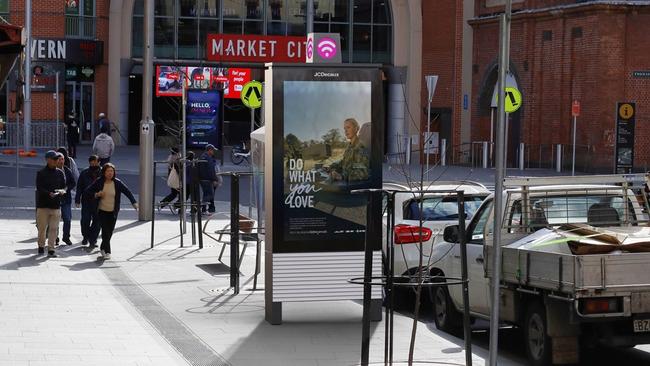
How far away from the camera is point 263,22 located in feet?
176

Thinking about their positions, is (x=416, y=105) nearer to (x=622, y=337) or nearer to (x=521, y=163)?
(x=521, y=163)

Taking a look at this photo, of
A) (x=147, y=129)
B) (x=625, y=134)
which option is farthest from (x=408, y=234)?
(x=625, y=134)

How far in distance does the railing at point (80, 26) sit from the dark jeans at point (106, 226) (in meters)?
33.1

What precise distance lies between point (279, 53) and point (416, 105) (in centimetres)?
609

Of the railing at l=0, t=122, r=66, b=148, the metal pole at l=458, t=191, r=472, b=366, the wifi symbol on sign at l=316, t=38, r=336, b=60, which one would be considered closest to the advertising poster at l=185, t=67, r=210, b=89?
Result: the railing at l=0, t=122, r=66, b=148

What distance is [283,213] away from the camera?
13.2 m

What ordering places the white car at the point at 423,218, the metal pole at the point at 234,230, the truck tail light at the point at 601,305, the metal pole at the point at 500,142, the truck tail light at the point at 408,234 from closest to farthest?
the metal pole at the point at 500,142 → the truck tail light at the point at 601,305 → the truck tail light at the point at 408,234 → the white car at the point at 423,218 → the metal pole at the point at 234,230

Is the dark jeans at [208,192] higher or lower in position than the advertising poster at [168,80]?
lower

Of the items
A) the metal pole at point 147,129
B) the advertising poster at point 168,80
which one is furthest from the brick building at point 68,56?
the metal pole at point 147,129

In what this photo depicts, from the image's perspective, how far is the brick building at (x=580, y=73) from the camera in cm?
4309

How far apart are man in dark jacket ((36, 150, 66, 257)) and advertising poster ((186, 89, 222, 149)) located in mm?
21372

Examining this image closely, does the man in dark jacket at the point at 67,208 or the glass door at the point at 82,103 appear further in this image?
the glass door at the point at 82,103

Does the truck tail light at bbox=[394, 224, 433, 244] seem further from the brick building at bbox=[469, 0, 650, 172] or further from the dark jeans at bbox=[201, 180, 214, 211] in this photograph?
the brick building at bbox=[469, 0, 650, 172]

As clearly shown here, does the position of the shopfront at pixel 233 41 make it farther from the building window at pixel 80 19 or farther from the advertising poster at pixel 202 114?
the advertising poster at pixel 202 114
